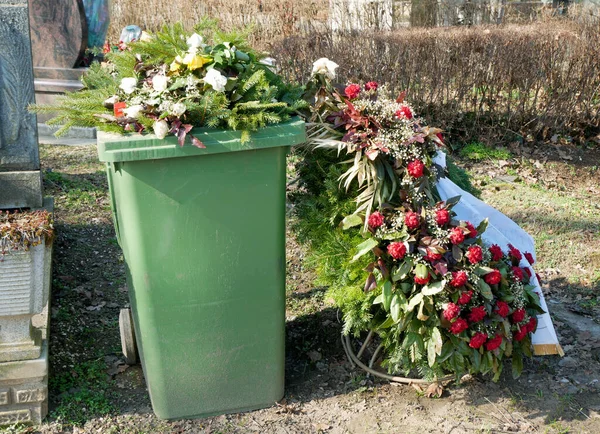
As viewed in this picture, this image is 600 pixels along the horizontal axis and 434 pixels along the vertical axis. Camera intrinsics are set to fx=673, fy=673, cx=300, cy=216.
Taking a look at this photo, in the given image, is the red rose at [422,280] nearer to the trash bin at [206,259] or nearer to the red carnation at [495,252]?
the red carnation at [495,252]

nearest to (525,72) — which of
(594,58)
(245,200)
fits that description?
(594,58)

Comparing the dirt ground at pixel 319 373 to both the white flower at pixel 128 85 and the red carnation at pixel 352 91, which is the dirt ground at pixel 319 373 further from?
the white flower at pixel 128 85

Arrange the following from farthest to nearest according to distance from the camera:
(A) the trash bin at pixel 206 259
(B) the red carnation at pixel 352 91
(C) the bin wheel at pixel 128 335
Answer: (C) the bin wheel at pixel 128 335 → (B) the red carnation at pixel 352 91 → (A) the trash bin at pixel 206 259

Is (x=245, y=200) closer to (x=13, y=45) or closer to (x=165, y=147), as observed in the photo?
(x=165, y=147)

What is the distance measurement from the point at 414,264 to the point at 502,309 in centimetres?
47

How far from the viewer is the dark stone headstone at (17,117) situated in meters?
4.43

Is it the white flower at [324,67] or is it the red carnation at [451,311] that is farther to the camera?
the white flower at [324,67]

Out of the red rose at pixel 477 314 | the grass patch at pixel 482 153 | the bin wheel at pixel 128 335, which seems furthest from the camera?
the grass patch at pixel 482 153

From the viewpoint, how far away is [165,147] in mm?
2793

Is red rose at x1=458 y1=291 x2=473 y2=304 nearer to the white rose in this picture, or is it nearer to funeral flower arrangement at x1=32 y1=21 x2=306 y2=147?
funeral flower arrangement at x1=32 y1=21 x2=306 y2=147

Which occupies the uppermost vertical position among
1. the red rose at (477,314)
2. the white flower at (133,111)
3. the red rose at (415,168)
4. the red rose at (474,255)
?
the white flower at (133,111)

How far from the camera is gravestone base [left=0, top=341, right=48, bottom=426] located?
10.4 feet

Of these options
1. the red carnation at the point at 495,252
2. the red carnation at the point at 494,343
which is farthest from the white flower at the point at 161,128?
the red carnation at the point at 494,343

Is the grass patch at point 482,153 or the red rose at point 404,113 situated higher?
the red rose at point 404,113
